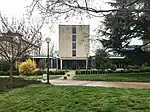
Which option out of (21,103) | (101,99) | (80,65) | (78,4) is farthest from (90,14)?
(80,65)

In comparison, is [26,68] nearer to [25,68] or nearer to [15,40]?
[25,68]

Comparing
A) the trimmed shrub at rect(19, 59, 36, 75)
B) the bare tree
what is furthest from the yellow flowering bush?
the bare tree

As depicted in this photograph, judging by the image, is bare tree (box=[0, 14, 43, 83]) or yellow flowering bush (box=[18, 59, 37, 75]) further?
yellow flowering bush (box=[18, 59, 37, 75])

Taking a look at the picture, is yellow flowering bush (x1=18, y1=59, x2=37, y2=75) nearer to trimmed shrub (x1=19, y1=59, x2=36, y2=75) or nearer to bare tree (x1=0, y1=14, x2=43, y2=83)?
trimmed shrub (x1=19, y1=59, x2=36, y2=75)

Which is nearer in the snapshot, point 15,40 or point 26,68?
point 15,40

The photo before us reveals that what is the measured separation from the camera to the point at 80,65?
281 feet

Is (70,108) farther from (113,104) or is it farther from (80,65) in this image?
(80,65)

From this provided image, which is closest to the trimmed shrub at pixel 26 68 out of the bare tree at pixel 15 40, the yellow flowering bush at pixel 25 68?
the yellow flowering bush at pixel 25 68

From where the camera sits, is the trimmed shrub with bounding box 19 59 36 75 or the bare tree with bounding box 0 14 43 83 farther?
the trimmed shrub with bounding box 19 59 36 75

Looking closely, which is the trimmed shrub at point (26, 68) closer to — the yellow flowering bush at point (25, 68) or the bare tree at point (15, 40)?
the yellow flowering bush at point (25, 68)

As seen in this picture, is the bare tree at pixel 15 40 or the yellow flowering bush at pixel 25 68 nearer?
the bare tree at pixel 15 40

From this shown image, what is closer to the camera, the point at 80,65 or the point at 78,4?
the point at 78,4

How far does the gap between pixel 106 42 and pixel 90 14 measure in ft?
102

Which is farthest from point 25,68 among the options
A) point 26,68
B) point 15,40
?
point 15,40
